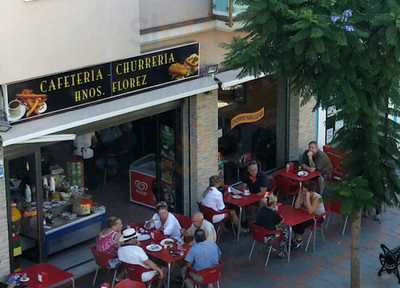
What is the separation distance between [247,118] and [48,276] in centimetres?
698

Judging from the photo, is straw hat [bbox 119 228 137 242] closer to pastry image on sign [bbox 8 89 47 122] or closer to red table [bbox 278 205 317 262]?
pastry image on sign [bbox 8 89 47 122]

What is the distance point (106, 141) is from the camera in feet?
64.0

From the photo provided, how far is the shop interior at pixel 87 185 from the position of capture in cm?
1556

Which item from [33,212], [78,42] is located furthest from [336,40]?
[33,212]

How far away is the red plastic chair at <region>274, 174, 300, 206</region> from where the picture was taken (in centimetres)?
1888

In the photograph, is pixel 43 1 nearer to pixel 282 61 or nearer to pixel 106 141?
pixel 282 61

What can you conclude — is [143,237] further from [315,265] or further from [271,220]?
[315,265]

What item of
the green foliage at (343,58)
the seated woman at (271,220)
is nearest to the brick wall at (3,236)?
the green foliage at (343,58)

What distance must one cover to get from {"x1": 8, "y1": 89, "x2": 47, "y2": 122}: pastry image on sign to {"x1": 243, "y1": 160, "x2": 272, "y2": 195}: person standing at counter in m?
5.01

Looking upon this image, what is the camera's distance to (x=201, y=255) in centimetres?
1455

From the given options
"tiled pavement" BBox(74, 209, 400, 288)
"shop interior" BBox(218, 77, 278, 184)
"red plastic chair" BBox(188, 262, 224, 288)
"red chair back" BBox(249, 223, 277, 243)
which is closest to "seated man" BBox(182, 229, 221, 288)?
"red plastic chair" BBox(188, 262, 224, 288)

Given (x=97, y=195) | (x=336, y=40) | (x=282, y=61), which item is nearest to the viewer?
(x=336, y=40)

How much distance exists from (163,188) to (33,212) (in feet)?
11.5

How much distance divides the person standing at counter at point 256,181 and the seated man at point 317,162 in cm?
143
